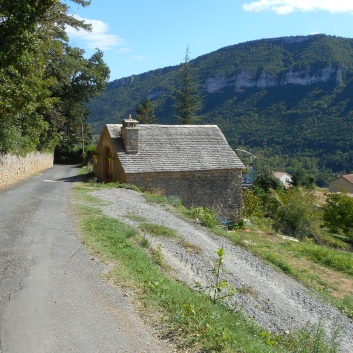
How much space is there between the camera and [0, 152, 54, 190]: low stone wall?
669 inches

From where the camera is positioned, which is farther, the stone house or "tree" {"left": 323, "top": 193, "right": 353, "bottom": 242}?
"tree" {"left": 323, "top": 193, "right": 353, "bottom": 242}

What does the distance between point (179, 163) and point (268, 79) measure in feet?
302

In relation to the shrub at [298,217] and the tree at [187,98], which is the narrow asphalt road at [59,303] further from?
the tree at [187,98]

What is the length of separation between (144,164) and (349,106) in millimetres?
75041

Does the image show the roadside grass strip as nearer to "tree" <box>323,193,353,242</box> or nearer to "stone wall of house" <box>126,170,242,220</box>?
"stone wall of house" <box>126,170,242,220</box>

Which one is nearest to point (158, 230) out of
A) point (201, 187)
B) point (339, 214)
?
point (201, 187)

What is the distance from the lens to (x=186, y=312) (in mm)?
4891

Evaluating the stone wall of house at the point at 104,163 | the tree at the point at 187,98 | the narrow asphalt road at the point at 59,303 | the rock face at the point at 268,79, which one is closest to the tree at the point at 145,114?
the tree at the point at 187,98

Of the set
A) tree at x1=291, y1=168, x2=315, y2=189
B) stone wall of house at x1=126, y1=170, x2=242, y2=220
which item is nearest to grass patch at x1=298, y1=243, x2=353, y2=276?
stone wall of house at x1=126, y1=170, x2=242, y2=220

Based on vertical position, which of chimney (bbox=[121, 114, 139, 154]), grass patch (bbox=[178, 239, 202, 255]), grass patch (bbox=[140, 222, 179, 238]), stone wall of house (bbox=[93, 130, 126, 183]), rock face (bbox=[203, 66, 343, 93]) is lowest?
grass patch (bbox=[178, 239, 202, 255])

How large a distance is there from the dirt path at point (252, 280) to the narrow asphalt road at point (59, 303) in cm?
206

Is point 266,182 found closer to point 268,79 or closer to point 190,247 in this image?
point 190,247

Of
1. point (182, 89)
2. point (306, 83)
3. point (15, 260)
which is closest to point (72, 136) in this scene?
point (182, 89)

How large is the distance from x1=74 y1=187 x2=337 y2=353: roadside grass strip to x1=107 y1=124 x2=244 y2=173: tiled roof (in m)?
9.44
